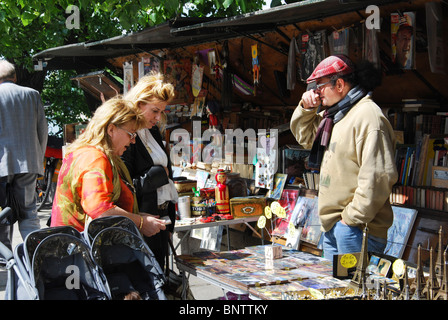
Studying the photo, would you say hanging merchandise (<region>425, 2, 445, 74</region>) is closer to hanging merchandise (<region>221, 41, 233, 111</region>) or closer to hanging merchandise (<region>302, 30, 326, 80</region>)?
hanging merchandise (<region>302, 30, 326, 80</region>)

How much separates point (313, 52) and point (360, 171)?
2.34 m

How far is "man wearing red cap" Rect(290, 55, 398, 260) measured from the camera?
9.04 feet

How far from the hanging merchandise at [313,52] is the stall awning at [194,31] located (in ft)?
0.63

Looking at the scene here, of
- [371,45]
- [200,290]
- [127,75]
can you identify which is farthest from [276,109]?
[200,290]

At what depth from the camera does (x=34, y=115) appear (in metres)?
5.05

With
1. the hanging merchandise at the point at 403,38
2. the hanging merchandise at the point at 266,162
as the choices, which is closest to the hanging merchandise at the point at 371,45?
the hanging merchandise at the point at 403,38

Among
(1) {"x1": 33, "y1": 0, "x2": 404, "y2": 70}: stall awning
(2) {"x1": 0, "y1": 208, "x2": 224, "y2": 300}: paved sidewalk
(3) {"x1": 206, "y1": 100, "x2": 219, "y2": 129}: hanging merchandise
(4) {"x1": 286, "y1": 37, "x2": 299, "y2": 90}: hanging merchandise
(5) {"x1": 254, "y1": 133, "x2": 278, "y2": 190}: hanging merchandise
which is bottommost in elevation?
(2) {"x1": 0, "y1": 208, "x2": 224, "y2": 300}: paved sidewalk

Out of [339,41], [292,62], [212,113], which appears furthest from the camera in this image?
[212,113]

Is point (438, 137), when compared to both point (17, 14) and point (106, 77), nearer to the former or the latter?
point (106, 77)

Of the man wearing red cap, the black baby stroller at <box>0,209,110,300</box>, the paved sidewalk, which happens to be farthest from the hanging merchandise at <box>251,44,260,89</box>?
the black baby stroller at <box>0,209,110,300</box>

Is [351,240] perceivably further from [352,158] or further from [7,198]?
[7,198]

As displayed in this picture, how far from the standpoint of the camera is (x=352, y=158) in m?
2.88

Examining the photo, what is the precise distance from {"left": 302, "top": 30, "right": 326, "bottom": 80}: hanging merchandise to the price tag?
2633 mm
